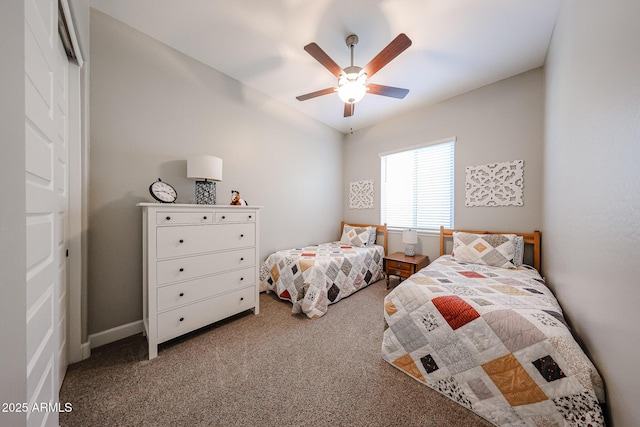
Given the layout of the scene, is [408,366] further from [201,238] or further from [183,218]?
[183,218]

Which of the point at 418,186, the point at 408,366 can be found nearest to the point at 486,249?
the point at 418,186

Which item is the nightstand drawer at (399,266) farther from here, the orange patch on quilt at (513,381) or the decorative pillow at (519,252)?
the orange patch on quilt at (513,381)

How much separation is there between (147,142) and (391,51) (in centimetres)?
230

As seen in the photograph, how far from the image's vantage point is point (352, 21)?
1.71 m

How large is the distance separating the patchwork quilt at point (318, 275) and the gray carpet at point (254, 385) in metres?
0.35

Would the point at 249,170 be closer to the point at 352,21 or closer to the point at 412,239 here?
the point at 352,21

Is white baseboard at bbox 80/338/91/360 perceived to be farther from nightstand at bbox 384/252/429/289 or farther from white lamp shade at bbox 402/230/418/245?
white lamp shade at bbox 402/230/418/245

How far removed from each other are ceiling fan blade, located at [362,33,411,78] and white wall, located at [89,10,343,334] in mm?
1631

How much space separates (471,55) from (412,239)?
2.18 metres

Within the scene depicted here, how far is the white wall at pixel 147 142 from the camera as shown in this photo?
170 centimetres

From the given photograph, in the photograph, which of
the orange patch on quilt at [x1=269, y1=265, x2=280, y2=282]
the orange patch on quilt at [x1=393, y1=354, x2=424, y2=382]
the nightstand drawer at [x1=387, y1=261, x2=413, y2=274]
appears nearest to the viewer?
the orange patch on quilt at [x1=393, y1=354, x2=424, y2=382]

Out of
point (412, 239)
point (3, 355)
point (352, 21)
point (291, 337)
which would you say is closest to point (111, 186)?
point (3, 355)

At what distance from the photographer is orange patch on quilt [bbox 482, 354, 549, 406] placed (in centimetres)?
101

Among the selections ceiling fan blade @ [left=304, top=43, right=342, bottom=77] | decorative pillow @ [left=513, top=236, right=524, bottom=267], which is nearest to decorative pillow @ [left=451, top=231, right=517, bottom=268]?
decorative pillow @ [left=513, top=236, right=524, bottom=267]
